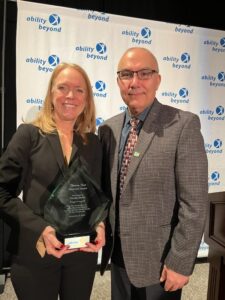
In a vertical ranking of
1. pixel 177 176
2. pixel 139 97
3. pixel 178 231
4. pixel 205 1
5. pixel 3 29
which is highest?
pixel 205 1

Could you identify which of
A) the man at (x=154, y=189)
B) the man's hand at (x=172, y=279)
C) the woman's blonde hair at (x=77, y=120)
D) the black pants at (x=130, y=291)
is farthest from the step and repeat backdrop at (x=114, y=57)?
the man's hand at (x=172, y=279)

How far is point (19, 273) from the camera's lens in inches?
62.5

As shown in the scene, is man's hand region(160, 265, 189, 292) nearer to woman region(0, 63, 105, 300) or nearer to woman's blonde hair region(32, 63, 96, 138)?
woman region(0, 63, 105, 300)

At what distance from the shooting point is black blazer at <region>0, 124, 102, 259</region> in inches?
61.0

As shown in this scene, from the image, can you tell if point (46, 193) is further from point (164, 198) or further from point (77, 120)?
point (164, 198)

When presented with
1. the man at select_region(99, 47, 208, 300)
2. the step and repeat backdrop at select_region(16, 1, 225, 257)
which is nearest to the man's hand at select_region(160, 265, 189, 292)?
the man at select_region(99, 47, 208, 300)

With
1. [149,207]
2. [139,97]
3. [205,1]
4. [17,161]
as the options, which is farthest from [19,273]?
[205,1]

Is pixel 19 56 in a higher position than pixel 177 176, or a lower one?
higher

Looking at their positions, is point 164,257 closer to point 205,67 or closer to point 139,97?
point 139,97

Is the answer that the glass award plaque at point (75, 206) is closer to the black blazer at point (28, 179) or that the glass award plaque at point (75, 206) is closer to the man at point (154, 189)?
the black blazer at point (28, 179)

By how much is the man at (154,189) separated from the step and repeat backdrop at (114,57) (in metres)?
1.83

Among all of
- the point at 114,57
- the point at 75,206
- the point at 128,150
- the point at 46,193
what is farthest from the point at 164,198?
the point at 114,57

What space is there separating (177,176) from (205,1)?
10.6 feet

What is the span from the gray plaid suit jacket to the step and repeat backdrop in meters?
1.98
